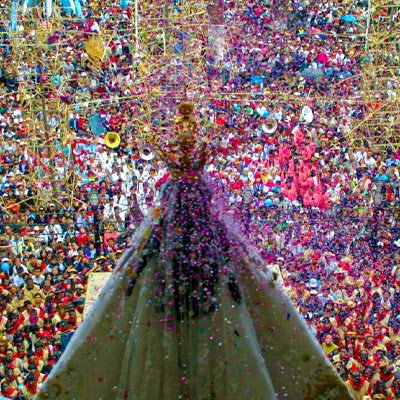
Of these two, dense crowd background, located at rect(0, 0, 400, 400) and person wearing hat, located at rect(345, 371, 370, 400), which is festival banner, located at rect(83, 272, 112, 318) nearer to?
dense crowd background, located at rect(0, 0, 400, 400)

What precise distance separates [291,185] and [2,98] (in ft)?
25.3

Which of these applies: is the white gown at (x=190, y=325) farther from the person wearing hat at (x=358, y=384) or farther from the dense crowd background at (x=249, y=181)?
the person wearing hat at (x=358, y=384)

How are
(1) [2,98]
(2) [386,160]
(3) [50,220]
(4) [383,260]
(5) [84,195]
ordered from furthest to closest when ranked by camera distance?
(1) [2,98] < (2) [386,160] < (5) [84,195] < (3) [50,220] < (4) [383,260]

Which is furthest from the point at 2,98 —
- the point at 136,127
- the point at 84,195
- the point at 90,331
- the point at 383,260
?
the point at 90,331

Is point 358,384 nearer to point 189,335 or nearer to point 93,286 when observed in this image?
point 93,286

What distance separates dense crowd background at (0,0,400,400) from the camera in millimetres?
12094

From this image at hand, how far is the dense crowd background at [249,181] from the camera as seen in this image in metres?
12.1

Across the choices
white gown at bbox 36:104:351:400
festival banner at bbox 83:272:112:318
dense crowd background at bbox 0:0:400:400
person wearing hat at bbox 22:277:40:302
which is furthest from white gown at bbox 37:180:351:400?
person wearing hat at bbox 22:277:40:302

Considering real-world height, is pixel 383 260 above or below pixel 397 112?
below

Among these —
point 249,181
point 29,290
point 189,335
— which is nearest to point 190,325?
point 189,335

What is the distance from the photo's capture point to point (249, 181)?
18000 millimetres

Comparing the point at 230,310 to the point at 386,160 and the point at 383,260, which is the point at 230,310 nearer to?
the point at 383,260

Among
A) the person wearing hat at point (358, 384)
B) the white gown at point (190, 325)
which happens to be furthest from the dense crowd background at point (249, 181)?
the white gown at point (190, 325)

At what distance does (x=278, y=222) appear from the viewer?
14.8 m
